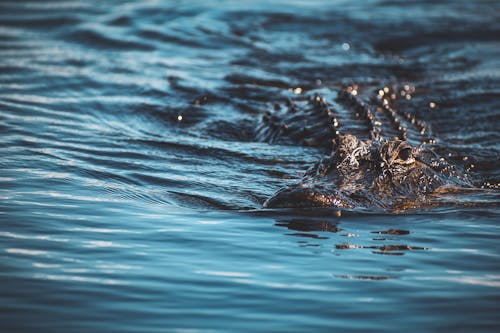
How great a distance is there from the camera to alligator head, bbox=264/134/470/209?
584cm

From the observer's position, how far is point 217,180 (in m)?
6.95


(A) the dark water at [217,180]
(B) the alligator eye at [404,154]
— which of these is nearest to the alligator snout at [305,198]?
(A) the dark water at [217,180]

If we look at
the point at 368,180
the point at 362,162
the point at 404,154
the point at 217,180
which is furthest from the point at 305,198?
the point at 217,180

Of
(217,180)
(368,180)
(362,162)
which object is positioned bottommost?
(217,180)

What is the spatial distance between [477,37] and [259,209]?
949 centimetres

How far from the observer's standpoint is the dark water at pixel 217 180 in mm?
4227

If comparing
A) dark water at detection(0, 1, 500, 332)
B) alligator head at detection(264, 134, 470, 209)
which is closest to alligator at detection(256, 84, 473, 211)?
alligator head at detection(264, 134, 470, 209)

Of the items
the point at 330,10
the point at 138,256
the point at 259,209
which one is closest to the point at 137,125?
the point at 259,209

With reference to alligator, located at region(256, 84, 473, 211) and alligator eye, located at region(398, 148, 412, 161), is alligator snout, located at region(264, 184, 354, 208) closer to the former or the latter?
alligator, located at region(256, 84, 473, 211)

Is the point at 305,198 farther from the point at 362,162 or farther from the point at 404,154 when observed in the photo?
the point at 404,154

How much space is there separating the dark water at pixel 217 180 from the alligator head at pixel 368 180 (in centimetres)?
19

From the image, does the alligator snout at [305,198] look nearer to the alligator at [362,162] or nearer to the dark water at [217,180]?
the alligator at [362,162]

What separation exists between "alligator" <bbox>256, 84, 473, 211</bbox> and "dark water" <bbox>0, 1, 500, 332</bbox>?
0.19 m

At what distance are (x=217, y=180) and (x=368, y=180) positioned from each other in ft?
4.53
